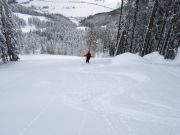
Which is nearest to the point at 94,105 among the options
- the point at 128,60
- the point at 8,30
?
the point at 128,60

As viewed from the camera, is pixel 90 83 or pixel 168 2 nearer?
pixel 90 83

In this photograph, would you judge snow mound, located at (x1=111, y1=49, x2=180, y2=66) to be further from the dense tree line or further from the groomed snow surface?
the groomed snow surface

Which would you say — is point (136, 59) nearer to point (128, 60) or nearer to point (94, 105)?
point (128, 60)

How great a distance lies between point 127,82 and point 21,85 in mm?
6177

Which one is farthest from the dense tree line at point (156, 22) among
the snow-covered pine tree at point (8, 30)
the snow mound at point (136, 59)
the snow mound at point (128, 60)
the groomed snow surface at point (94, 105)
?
the groomed snow surface at point (94, 105)

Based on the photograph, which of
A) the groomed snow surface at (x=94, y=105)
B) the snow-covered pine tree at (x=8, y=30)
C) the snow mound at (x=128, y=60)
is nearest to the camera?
the groomed snow surface at (x=94, y=105)

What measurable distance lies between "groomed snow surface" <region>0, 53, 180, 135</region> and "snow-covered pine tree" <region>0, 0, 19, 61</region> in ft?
72.0

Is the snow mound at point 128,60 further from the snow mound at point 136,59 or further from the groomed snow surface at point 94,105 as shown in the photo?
the groomed snow surface at point 94,105

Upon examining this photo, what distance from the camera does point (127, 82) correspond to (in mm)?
14047

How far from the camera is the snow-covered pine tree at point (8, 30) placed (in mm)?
34812

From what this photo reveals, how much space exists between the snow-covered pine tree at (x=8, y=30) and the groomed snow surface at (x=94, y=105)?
22.0 meters

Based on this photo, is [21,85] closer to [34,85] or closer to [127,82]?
[34,85]

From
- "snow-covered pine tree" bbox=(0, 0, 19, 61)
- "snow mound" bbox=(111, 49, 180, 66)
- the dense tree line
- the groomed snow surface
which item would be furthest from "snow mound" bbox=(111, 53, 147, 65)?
"snow-covered pine tree" bbox=(0, 0, 19, 61)

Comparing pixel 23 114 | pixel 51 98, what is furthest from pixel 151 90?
pixel 23 114
